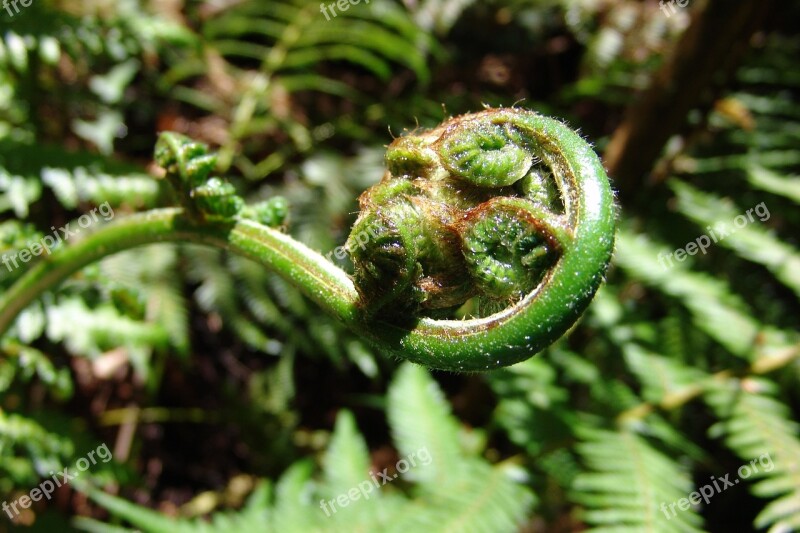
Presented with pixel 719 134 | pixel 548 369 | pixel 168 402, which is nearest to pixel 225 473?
pixel 168 402

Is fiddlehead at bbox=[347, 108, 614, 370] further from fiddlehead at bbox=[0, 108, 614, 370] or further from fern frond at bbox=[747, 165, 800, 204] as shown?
fern frond at bbox=[747, 165, 800, 204]

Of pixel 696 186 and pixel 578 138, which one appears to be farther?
pixel 696 186

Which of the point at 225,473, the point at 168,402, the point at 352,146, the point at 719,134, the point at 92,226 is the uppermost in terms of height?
the point at 352,146

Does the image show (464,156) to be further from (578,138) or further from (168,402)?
(168,402)

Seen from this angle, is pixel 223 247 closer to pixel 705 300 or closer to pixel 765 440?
pixel 765 440

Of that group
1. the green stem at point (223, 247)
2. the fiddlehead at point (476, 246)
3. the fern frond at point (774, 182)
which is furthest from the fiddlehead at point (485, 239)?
the fern frond at point (774, 182)

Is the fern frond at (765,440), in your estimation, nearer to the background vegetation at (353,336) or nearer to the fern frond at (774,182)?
the background vegetation at (353,336)
